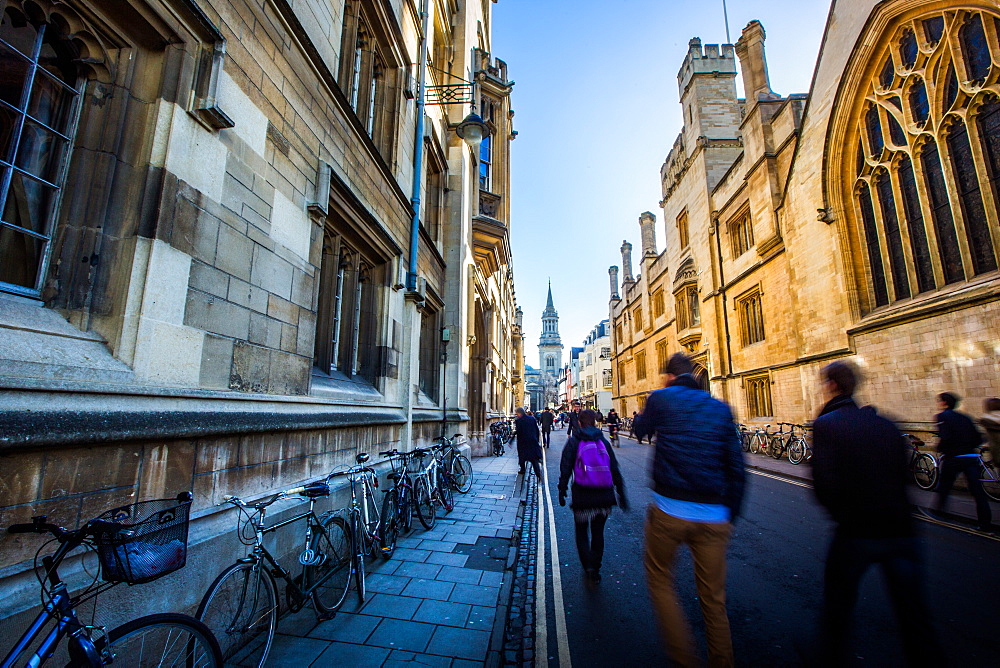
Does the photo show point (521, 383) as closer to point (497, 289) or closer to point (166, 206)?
point (497, 289)

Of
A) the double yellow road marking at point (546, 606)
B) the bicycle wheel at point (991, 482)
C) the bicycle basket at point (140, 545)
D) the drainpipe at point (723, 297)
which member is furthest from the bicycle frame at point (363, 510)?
the drainpipe at point (723, 297)

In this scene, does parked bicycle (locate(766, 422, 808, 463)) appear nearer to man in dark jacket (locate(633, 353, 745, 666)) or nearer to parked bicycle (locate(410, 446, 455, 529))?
parked bicycle (locate(410, 446, 455, 529))

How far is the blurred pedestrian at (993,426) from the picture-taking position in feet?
21.1

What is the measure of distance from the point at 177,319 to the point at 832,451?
4.00m

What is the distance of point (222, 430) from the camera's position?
2.87 metres

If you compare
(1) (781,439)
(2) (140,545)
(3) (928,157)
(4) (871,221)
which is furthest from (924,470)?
(2) (140,545)

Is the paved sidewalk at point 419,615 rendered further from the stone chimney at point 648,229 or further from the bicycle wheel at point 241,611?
the stone chimney at point 648,229

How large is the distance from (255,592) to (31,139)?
2847 mm

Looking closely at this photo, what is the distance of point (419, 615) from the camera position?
3.40 m

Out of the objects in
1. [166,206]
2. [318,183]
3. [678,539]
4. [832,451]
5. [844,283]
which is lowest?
[678,539]

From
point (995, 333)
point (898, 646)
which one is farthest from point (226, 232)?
point (995, 333)

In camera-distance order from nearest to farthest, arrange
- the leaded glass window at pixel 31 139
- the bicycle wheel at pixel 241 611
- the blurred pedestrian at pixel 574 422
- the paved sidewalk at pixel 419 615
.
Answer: the leaded glass window at pixel 31 139
the bicycle wheel at pixel 241 611
the paved sidewalk at pixel 419 615
the blurred pedestrian at pixel 574 422

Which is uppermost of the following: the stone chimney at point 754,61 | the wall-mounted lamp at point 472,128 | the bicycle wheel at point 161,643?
the stone chimney at point 754,61

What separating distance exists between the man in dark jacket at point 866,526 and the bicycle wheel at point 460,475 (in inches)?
259
